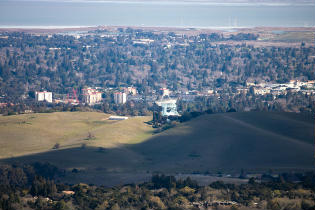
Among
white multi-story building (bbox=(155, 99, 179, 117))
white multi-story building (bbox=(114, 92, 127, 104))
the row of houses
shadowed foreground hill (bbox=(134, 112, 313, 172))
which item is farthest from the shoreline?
shadowed foreground hill (bbox=(134, 112, 313, 172))

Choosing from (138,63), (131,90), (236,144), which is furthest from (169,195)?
(138,63)

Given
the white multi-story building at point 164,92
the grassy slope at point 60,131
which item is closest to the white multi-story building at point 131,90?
the white multi-story building at point 164,92

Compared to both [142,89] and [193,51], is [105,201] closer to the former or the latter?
[142,89]

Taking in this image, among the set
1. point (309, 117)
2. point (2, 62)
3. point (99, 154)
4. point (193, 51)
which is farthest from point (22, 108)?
point (193, 51)

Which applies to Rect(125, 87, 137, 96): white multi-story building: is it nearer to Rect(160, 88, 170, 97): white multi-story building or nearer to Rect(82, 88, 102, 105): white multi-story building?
Rect(160, 88, 170, 97): white multi-story building

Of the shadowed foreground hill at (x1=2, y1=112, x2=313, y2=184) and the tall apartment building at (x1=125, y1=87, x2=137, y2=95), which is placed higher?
the shadowed foreground hill at (x1=2, y1=112, x2=313, y2=184)

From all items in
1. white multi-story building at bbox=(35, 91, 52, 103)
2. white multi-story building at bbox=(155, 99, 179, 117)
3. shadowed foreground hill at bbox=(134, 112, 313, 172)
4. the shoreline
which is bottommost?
white multi-story building at bbox=(155, 99, 179, 117)
